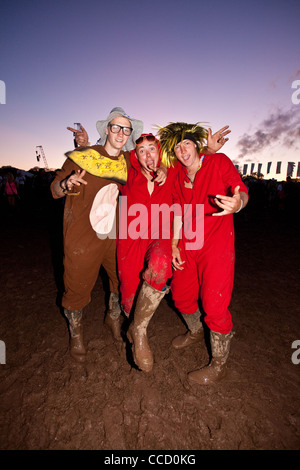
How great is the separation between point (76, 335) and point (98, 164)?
1779 mm

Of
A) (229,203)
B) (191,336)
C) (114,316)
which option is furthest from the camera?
(114,316)

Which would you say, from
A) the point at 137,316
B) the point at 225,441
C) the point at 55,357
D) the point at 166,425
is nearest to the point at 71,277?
the point at 137,316

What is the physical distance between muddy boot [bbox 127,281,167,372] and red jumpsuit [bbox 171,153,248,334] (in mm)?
418

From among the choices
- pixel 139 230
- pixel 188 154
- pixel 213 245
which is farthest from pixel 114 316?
pixel 188 154

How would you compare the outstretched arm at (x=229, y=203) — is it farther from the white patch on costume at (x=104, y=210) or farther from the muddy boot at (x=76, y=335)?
the muddy boot at (x=76, y=335)

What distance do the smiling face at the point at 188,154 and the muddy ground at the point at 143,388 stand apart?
199cm

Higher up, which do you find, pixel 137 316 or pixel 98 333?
pixel 137 316

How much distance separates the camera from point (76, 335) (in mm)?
2475

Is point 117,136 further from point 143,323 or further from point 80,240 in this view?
point 143,323

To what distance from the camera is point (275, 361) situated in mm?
2443

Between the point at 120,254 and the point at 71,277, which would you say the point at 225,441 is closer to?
the point at 120,254

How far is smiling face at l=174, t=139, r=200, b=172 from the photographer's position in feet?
6.93

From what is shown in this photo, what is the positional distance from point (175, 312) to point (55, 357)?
5.60 ft

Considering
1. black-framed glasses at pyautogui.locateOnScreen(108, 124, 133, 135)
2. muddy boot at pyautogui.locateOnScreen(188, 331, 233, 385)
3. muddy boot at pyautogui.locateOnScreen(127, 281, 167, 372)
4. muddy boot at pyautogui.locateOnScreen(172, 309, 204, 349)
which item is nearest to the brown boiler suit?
black-framed glasses at pyautogui.locateOnScreen(108, 124, 133, 135)
